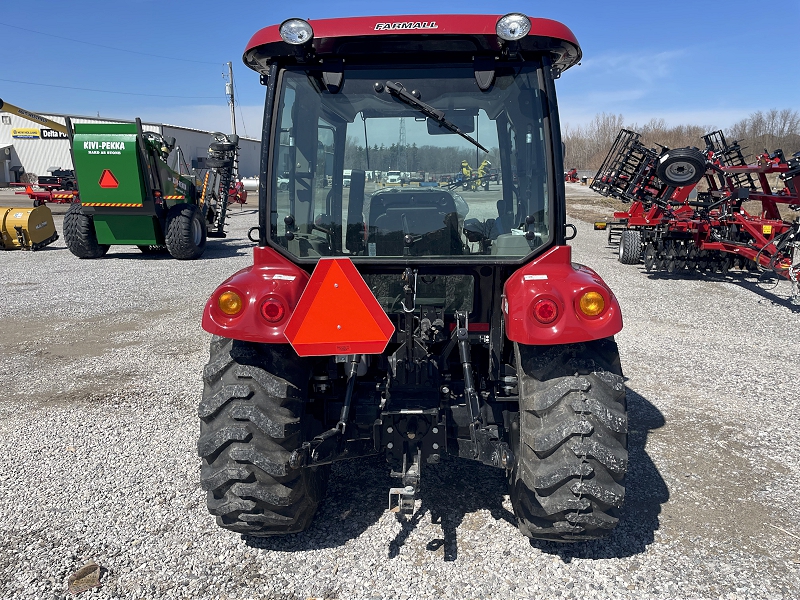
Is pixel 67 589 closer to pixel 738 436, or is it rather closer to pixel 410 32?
pixel 410 32

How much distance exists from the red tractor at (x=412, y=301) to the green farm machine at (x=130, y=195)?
28.4 ft

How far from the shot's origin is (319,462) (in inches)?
105

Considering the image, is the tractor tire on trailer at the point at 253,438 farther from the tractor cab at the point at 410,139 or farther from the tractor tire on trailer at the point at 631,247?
the tractor tire on trailer at the point at 631,247

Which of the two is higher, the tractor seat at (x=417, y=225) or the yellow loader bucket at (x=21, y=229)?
the tractor seat at (x=417, y=225)

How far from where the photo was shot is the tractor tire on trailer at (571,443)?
2.50 m

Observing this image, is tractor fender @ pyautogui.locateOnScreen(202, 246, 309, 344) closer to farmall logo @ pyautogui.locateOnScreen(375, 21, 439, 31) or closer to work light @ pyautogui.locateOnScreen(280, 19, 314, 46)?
work light @ pyautogui.locateOnScreen(280, 19, 314, 46)

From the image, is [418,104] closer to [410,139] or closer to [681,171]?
[410,139]

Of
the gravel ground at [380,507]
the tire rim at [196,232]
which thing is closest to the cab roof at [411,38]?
the gravel ground at [380,507]

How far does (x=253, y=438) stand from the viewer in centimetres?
262

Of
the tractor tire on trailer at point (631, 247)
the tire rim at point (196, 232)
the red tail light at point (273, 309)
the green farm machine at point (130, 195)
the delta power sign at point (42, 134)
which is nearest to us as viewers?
the red tail light at point (273, 309)

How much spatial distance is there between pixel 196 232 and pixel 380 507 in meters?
10.8

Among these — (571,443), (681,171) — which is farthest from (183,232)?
(571,443)

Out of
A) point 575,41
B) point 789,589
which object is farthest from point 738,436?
point 575,41

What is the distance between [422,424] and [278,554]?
3.16 feet
